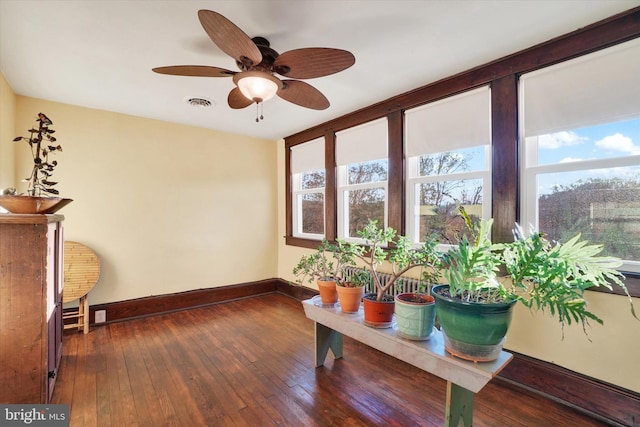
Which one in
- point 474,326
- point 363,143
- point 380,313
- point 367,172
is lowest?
point 380,313

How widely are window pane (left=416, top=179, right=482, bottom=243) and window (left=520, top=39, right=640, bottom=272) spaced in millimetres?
393

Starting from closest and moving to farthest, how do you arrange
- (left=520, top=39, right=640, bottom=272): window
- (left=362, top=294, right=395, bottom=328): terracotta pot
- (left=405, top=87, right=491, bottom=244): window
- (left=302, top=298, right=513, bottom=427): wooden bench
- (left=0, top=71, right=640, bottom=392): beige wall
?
(left=302, top=298, right=513, bottom=427): wooden bench, (left=520, top=39, right=640, bottom=272): window, (left=362, top=294, right=395, bottom=328): terracotta pot, (left=405, top=87, right=491, bottom=244): window, (left=0, top=71, right=640, bottom=392): beige wall

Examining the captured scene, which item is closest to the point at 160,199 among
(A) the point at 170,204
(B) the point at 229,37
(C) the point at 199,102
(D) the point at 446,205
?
(A) the point at 170,204

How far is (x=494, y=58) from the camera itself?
2.23 metres

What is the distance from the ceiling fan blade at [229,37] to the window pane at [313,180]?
240 centimetres

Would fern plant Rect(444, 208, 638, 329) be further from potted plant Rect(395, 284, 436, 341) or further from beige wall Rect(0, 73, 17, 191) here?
beige wall Rect(0, 73, 17, 191)

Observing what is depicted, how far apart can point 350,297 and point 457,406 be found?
874 mm

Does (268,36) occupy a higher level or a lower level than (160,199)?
higher

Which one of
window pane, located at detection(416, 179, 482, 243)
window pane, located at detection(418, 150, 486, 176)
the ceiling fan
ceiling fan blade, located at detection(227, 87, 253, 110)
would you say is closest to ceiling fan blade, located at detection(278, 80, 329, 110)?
the ceiling fan

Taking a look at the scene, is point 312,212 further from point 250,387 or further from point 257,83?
point 257,83

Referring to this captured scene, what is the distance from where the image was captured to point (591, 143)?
1.95 m

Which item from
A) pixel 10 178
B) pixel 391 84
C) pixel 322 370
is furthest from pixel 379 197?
pixel 10 178

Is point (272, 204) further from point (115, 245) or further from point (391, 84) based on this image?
point (391, 84)

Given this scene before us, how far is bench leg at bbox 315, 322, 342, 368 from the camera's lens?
7.85 feet
